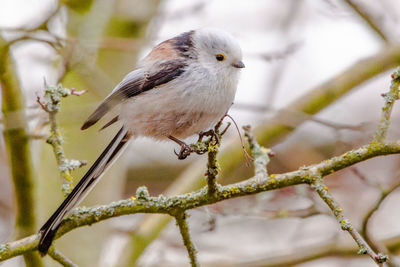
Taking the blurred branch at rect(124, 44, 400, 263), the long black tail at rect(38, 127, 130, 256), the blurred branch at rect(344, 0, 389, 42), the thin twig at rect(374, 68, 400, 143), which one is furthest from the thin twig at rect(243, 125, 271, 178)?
the blurred branch at rect(344, 0, 389, 42)

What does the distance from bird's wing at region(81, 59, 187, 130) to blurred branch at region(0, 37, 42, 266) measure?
0.30 meters

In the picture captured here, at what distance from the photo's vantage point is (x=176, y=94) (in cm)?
192

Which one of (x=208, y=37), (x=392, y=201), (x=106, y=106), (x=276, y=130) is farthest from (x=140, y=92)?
(x=392, y=201)

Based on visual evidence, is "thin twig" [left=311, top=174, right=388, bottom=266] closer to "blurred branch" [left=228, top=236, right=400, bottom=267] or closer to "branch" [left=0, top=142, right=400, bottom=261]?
"branch" [left=0, top=142, right=400, bottom=261]

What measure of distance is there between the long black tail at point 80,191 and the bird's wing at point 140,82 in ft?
0.46

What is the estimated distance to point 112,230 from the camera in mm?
3287

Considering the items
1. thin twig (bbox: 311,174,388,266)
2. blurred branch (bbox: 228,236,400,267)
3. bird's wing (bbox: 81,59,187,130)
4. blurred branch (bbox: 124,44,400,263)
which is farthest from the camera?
blurred branch (bbox: 124,44,400,263)

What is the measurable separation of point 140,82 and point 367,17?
5.35ft

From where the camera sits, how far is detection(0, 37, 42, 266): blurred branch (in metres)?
2.00

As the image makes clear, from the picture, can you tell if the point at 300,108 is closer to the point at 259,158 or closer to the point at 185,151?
the point at 259,158

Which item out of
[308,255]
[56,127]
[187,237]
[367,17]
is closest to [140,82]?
[56,127]

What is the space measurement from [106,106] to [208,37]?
0.51 metres

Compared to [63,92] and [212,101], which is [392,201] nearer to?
[212,101]

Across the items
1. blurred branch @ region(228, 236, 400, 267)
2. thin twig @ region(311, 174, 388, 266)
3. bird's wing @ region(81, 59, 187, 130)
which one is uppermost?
bird's wing @ region(81, 59, 187, 130)
